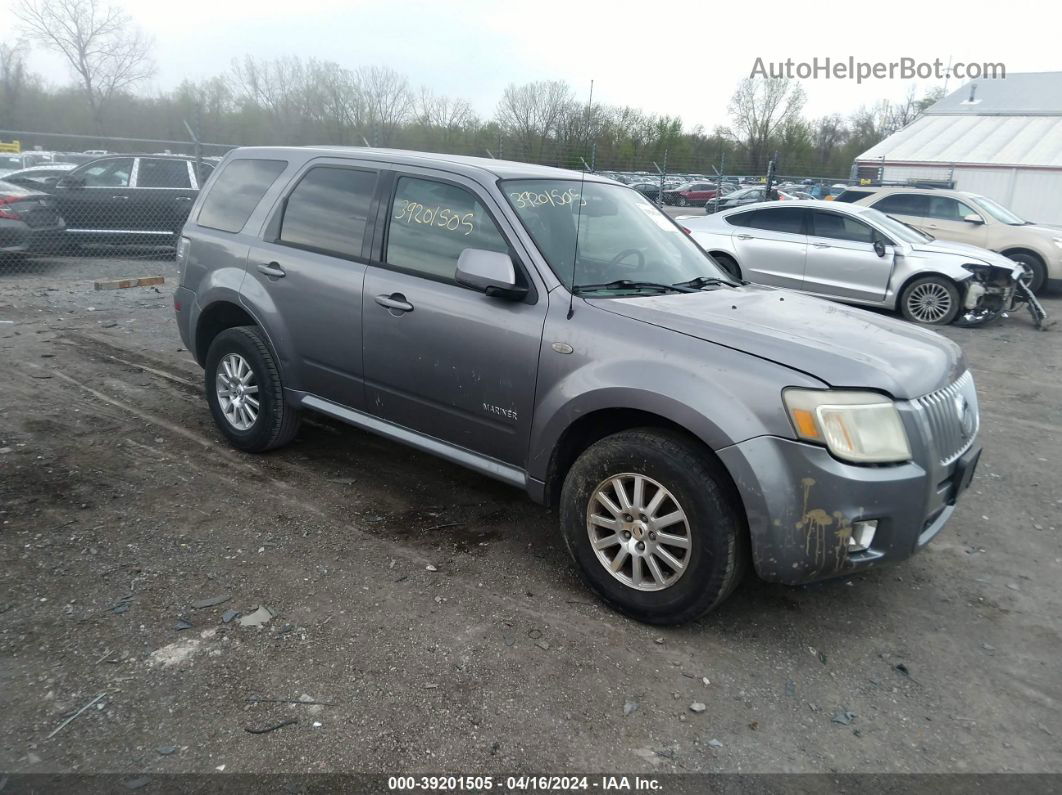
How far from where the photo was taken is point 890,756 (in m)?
2.63

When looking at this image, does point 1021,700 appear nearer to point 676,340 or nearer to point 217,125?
point 676,340

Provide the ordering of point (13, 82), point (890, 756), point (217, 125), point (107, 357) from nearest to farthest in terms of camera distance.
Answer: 1. point (890, 756)
2. point (107, 357)
3. point (217, 125)
4. point (13, 82)

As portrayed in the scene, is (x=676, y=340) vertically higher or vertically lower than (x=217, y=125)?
lower

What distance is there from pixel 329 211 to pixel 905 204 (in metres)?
12.3

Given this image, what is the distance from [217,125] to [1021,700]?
1236 inches

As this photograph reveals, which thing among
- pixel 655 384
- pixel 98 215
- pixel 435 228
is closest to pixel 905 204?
pixel 435 228

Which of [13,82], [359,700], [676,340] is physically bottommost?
[359,700]

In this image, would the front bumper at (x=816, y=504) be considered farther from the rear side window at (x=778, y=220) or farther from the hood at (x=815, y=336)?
the rear side window at (x=778, y=220)

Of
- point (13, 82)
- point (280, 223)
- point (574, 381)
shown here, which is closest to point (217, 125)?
point (13, 82)

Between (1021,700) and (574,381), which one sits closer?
(1021,700)

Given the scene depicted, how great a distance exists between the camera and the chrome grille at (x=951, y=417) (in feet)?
10.2

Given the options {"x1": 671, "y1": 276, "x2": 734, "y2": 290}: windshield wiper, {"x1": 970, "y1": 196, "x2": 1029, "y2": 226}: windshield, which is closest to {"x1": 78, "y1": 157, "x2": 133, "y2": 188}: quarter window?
{"x1": 671, "y1": 276, "x2": 734, "y2": 290}: windshield wiper

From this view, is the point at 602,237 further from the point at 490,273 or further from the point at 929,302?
the point at 929,302

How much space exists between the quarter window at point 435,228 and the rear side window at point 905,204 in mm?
12088
